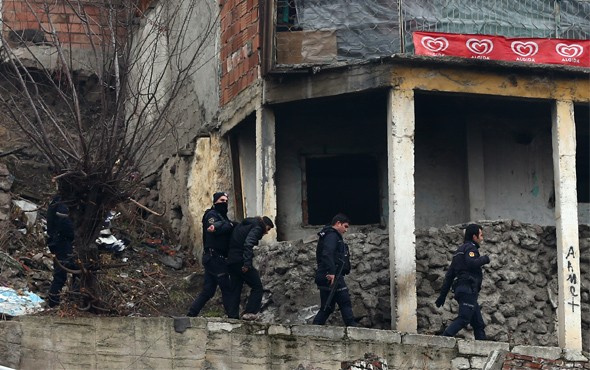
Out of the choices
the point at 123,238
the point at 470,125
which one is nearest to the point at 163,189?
the point at 123,238

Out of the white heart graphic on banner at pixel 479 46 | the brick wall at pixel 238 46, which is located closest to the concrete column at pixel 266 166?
the brick wall at pixel 238 46

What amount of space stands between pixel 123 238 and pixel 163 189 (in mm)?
1730

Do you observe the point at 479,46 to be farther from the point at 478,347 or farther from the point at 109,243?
the point at 109,243

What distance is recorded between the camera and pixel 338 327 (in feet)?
56.3

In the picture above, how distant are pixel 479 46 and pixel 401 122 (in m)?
1.45

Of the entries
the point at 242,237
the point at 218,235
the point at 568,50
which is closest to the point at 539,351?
the point at 242,237

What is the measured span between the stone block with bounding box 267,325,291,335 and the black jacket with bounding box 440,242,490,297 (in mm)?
1933

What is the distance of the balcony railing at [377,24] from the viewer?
19.8 m

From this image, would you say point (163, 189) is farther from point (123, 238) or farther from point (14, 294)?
point (14, 294)

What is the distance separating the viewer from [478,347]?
57.3 ft

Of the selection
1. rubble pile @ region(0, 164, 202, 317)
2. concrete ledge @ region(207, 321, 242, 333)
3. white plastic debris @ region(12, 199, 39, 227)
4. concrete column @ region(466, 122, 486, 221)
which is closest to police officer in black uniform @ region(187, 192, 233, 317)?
concrete ledge @ region(207, 321, 242, 333)

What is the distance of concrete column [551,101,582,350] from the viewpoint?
19.3 meters

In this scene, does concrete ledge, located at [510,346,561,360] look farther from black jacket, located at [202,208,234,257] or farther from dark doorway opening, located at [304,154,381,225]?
dark doorway opening, located at [304,154,381,225]

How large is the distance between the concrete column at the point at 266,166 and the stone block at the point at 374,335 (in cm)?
316
